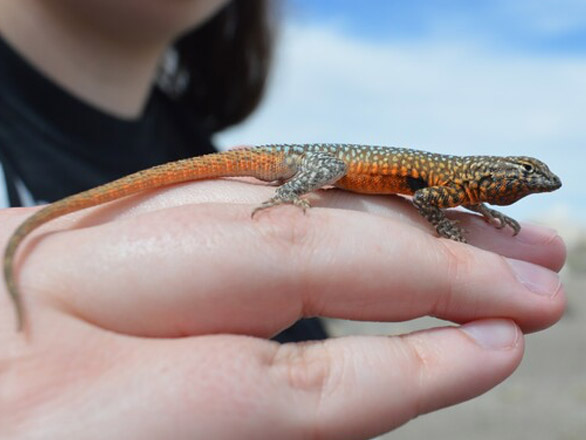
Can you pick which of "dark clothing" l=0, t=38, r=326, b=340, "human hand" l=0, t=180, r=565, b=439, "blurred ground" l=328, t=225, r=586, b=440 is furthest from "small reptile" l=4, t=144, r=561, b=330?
"blurred ground" l=328, t=225, r=586, b=440

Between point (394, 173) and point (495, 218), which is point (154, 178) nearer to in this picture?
point (394, 173)

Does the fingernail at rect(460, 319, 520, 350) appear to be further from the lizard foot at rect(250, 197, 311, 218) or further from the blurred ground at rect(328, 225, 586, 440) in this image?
the blurred ground at rect(328, 225, 586, 440)

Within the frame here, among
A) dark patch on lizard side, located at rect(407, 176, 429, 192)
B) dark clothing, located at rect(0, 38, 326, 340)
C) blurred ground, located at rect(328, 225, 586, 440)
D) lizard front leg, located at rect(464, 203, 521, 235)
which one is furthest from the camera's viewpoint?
blurred ground, located at rect(328, 225, 586, 440)

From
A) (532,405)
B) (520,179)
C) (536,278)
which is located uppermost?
(520,179)

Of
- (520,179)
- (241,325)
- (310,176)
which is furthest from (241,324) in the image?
(520,179)

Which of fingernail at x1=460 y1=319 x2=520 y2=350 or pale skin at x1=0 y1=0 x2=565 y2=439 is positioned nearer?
pale skin at x1=0 y1=0 x2=565 y2=439

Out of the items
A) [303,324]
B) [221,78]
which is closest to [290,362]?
[303,324]

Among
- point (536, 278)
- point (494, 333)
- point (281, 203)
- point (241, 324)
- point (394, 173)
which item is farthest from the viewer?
point (394, 173)

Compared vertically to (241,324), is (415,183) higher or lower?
higher
